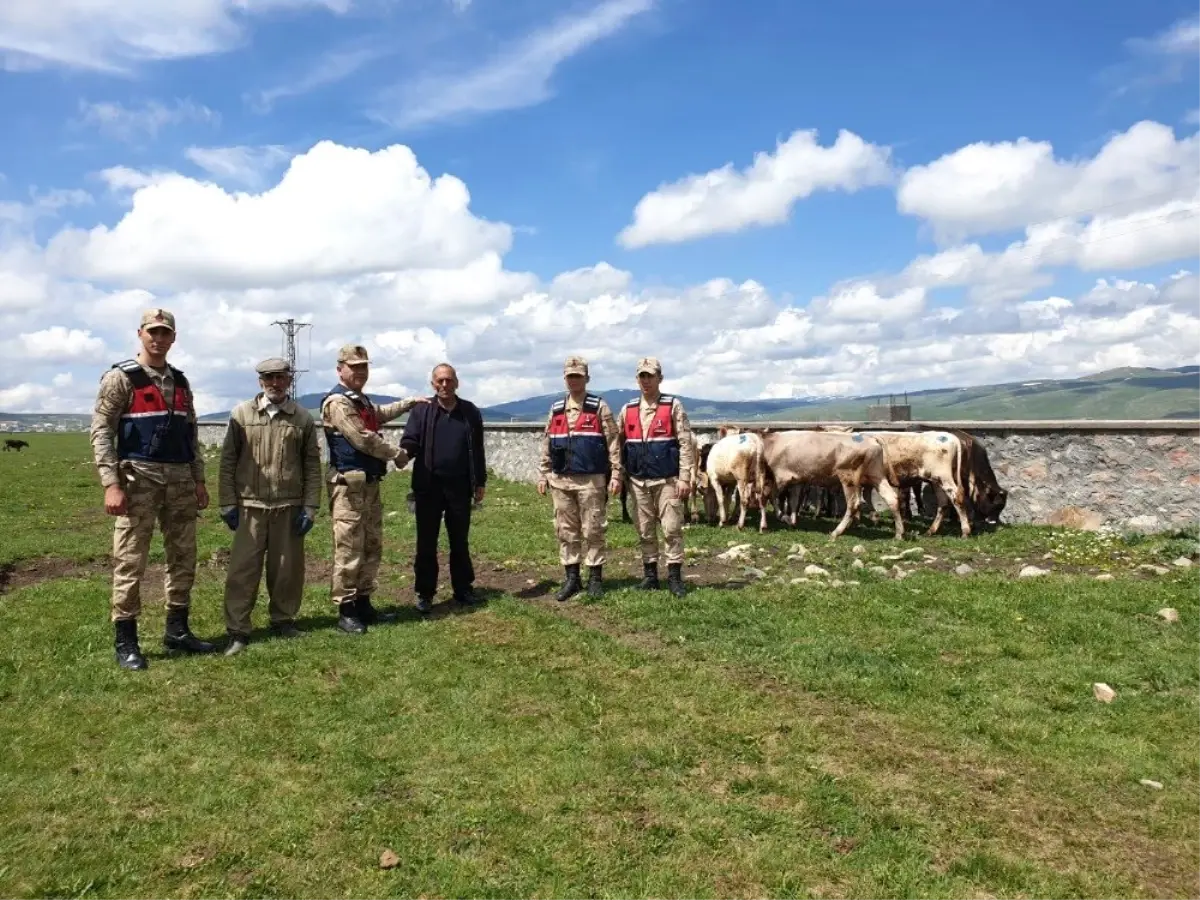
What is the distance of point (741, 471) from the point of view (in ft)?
50.9

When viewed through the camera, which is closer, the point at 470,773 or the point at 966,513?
the point at 470,773

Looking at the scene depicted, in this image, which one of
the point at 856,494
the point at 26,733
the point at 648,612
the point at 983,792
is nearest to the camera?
the point at 983,792

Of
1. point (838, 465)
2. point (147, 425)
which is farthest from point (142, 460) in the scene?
point (838, 465)

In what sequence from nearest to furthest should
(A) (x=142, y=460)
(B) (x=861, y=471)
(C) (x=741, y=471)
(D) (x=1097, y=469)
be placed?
(A) (x=142, y=460) → (D) (x=1097, y=469) → (B) (x=861, y=471) → (C) (x=741, y=471)

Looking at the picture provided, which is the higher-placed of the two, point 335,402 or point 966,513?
point 335,402

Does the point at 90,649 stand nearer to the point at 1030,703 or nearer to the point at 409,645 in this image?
the point at 409,645

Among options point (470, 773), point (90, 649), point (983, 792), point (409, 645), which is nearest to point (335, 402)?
point (409, 645)

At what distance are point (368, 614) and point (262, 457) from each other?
6.31 feet

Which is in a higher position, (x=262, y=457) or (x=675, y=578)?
(x=262, y=457)

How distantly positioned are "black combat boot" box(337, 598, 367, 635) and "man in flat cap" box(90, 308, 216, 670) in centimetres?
149

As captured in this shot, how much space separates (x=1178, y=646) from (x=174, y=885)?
7529 millimetres

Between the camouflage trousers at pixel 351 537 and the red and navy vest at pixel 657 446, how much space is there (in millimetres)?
2871

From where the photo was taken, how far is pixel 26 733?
5.60 metres

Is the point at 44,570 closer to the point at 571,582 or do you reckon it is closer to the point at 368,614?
the point at 368,614
